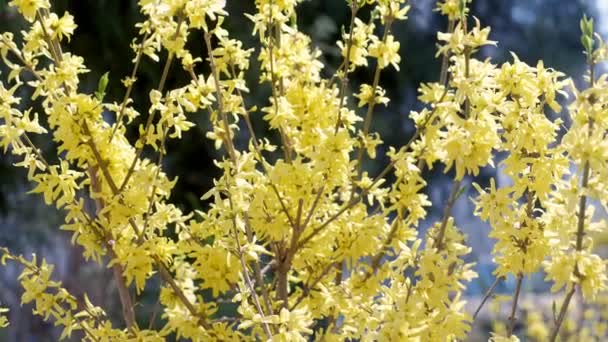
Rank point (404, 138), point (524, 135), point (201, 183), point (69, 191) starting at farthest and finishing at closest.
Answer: point (404, 138) → point (201, 183) → point (69, 191) → point (524, 135)

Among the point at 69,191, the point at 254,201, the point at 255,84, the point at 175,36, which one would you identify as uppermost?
the point at 255,84

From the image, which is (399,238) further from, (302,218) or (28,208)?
(28,208)

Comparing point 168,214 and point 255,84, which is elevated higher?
point 255,84

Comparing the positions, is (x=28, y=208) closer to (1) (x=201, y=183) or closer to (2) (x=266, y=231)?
(1) (x=201, y=183)

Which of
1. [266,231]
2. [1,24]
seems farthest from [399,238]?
[1,24]

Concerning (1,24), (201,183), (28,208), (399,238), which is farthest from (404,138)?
(399,238)

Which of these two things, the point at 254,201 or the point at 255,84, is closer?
the point at 254,201

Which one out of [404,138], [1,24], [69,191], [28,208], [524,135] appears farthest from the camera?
[404,138]
